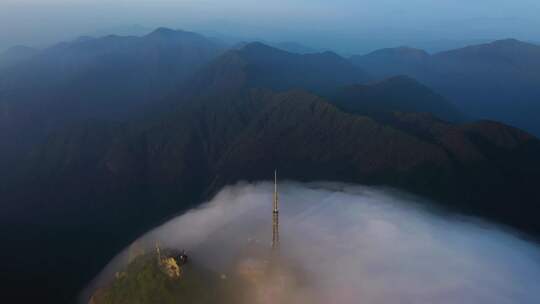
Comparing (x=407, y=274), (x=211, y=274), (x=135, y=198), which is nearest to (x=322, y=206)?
(x=407, y=274)

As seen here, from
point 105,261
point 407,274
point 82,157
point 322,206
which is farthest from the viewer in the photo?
point 82,157

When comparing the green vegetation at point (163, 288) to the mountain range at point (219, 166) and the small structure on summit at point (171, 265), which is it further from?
the mountain range at point (219, 166)

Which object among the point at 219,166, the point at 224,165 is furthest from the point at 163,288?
the point at 219,166

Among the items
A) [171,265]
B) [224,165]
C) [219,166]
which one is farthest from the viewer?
[219,166]

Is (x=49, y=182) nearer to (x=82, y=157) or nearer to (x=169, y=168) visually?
(x=82, y=157)

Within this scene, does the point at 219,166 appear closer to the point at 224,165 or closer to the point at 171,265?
the point at 224,165

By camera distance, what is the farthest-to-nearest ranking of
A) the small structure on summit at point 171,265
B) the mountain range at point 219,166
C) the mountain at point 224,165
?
the mountain at point 224,165, the mountain range at point 219,166, the small structure on summit at point 171,265

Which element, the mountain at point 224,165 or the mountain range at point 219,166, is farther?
the mountain at point 224,165

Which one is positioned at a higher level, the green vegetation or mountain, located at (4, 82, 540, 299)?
the green vegetation

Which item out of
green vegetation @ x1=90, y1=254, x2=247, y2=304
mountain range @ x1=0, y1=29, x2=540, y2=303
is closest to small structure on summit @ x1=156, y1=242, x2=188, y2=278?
green vegetation @ x1=90, y1=254, x2=247, y2=304

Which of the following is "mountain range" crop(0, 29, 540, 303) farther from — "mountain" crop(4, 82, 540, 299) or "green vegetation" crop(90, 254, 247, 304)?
"green vegetation" crop(90, 254, 247, 304)

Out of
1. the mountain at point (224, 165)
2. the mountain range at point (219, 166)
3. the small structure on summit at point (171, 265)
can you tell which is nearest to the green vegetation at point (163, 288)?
the small structure on summit at point (171, 265)
